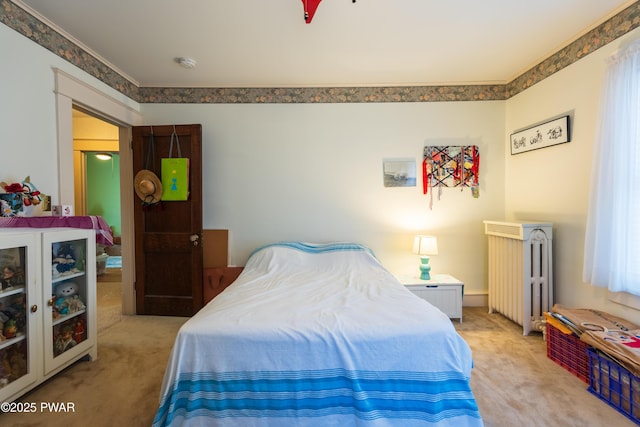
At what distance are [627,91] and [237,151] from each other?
329 centimetres

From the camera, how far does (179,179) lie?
118 inches

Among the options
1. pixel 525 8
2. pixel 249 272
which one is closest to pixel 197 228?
pixel 249 272

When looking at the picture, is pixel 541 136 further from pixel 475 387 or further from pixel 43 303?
pixel 43 303

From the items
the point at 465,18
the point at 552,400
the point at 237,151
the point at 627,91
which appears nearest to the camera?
the point at 552,400

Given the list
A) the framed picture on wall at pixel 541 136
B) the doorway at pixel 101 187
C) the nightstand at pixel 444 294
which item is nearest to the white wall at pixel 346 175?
the framed picture on wall at pixel 541 136

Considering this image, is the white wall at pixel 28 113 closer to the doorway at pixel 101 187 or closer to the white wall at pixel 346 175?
the white wall at pixel 346 175

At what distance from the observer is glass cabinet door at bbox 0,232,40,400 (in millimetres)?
1587

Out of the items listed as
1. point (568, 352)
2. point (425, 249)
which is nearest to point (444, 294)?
point (425, 249)

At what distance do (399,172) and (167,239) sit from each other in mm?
2681

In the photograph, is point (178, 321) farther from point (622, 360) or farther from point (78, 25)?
point (622, 360)

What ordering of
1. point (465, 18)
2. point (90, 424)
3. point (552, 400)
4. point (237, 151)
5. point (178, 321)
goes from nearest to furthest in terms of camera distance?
point (90, 424) → point (552, 400) → point (465, 18) → point (178, 321) → point (237, 151)

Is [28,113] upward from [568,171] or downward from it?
upward

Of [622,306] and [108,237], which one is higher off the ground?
[108,237]

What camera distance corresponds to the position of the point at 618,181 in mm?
1917
